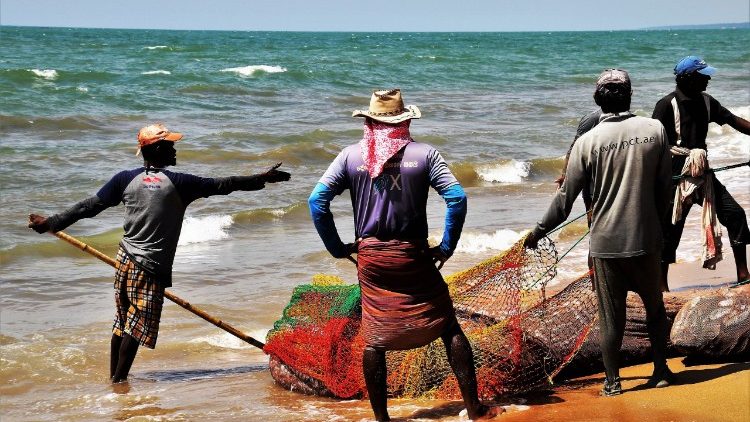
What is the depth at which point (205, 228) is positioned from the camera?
11891 mm

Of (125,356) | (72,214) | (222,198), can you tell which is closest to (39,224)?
(72,214)

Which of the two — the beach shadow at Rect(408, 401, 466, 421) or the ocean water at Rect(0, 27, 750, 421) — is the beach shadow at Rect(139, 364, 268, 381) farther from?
the beach shadow at Rect(408, 401, 466, 421)

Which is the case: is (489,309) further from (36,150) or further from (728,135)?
(728,135)

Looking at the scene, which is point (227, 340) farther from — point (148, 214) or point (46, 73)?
Answer: point (46, 73)

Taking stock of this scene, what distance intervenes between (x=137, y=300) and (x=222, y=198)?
7840mm

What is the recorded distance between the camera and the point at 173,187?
576cm

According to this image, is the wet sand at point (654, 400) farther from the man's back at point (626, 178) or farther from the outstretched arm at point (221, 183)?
the outstretched arm at point (221, 183)

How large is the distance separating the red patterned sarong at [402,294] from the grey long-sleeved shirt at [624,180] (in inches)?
30.5

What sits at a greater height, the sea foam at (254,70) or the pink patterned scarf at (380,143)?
the pink patterned scarf at (380,143)

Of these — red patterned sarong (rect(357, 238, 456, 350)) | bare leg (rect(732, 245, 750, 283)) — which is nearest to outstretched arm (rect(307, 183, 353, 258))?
red patterned sarong (rect(357, 238, 456, 350))

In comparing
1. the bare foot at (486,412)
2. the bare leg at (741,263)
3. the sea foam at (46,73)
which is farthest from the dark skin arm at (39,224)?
the sea foam at (46,73)

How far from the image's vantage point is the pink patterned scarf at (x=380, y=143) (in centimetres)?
462

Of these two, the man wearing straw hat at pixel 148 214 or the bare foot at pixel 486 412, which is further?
A: the man wearing straw hat at pixel 148 214

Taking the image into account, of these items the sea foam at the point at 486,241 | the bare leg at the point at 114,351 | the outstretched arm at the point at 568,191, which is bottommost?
the sea foam at the point at 486,241
